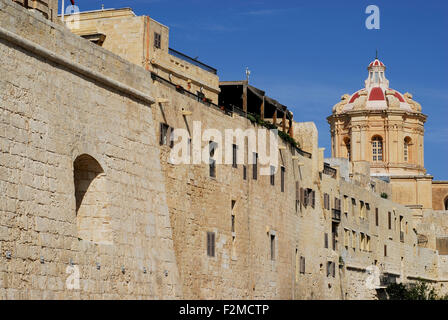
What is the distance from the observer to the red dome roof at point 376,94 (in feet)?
245

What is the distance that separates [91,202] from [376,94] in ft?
184

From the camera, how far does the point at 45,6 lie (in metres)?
26.4

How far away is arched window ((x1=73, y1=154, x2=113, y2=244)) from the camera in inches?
829

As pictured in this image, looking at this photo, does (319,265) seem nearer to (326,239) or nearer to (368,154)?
(326,239)

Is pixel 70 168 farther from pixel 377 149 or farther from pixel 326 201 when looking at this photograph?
pixel 377 149

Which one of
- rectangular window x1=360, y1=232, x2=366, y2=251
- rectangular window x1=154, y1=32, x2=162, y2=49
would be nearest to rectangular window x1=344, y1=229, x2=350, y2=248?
rectangular window x1=360, y1=232, x2=366, y2=251

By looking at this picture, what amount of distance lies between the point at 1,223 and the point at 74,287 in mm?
2680

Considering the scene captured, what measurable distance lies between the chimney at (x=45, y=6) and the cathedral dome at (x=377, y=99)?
163ft

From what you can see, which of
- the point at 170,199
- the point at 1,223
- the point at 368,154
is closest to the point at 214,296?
the point at 170,199

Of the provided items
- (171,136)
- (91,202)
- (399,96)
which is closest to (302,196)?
(171,136)

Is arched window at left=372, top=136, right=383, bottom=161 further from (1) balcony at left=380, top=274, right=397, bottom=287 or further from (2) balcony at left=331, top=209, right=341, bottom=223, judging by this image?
(2) balcony at left=331, top=209, right=341, bottom=223

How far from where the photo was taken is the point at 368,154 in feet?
243

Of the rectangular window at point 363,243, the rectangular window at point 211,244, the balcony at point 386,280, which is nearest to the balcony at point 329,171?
the rectangular window at point 363,243

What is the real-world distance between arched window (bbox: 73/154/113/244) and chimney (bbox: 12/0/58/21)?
233 inches
